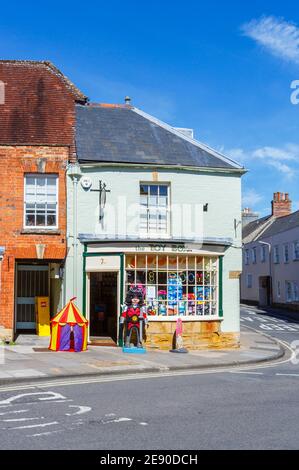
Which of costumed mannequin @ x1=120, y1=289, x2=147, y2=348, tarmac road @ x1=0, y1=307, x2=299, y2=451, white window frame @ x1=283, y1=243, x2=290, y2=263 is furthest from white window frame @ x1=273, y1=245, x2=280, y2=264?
tarmac road @ x1=0, y1=307, x2=299, y2=451

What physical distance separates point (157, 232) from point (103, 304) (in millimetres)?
3420

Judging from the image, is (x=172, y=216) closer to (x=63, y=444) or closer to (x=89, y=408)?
(x=89, y=408)

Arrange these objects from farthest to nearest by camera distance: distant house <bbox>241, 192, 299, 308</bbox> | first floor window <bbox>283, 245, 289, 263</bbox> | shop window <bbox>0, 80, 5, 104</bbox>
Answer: first floor window <bbox>283, 245, 289, 263</bbox>, distant house <bbox>241, 192, 299, 308</bbox>, shop window <bbox>0, 80, 5, 104</bbox>

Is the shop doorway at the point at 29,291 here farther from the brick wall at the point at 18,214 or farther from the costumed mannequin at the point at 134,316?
the costumed mannequin at the point at 134,316

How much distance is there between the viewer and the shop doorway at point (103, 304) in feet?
67.2

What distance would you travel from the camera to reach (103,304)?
2088 cm

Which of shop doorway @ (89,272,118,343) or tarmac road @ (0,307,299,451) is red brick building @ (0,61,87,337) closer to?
shop doorway @ (89,272,118,343)

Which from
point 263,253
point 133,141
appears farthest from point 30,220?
point 263,253

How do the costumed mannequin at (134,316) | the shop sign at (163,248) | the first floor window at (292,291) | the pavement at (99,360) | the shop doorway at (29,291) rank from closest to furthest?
1. the pavement at (99,360)
2. the costumed mannequin at (134,316)
3. the shop sign at (163,248)
4. the shop doorway at (29,291)
5. the first floor window at (292,291)

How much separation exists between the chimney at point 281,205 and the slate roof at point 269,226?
893 mm

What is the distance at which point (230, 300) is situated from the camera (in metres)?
20.0

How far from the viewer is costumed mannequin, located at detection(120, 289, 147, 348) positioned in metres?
17.8

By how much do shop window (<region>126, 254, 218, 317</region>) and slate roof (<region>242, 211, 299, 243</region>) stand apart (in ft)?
89.3

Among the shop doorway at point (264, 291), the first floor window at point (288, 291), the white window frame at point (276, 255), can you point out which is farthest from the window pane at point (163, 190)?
the shop doorway at point (264, 291)
